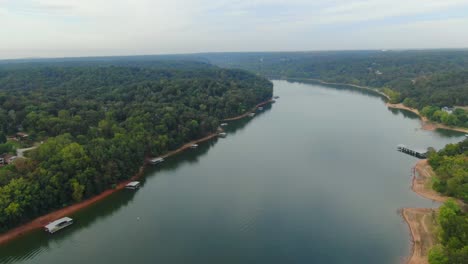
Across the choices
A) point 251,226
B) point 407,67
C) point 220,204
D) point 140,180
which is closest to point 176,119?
point 140,180

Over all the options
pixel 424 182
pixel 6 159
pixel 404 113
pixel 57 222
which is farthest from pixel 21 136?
pixel 404 113

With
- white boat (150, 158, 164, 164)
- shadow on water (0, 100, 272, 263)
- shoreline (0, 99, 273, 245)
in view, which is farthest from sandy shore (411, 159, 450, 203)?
shoreline (0, 99, 273, 245)

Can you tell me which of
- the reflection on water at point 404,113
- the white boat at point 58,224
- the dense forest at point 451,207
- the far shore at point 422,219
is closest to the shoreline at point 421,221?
the far shore at point 422,219

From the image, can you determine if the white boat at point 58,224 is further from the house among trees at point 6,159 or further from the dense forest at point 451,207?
the dense forest at point 451,207

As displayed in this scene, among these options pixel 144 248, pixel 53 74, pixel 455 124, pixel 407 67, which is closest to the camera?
pixel 144 248

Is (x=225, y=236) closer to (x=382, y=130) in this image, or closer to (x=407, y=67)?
(x=382, y=130)
